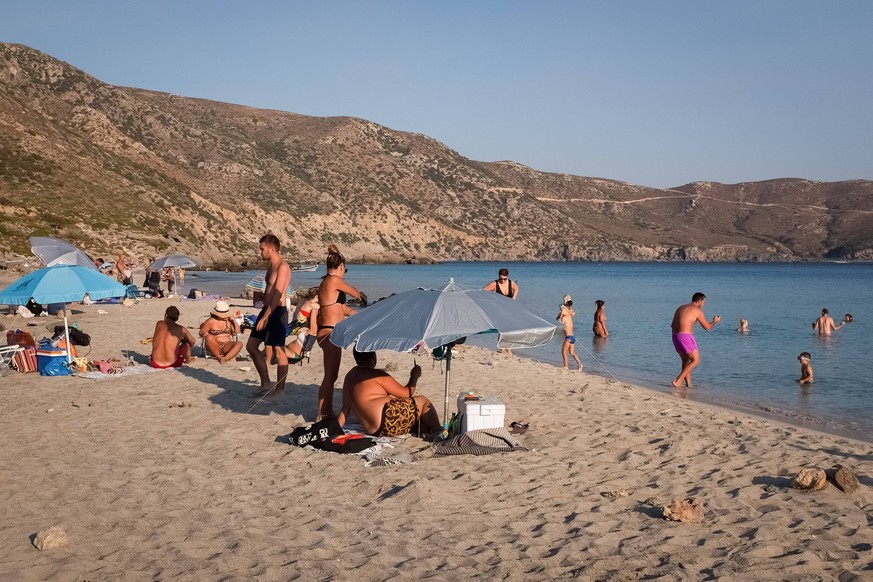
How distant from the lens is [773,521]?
543 centimetres

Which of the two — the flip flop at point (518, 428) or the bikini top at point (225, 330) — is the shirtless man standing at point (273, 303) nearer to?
the flip flop at point (518, 428)

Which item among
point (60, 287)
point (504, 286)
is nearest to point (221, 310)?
point (60, 287)

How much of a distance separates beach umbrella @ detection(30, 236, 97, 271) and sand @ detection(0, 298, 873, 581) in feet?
29.0

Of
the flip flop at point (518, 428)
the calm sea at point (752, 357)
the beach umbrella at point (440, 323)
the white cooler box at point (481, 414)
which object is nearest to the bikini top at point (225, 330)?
the calm sea at point (752, 357)

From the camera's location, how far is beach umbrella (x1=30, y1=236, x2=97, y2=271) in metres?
17.8

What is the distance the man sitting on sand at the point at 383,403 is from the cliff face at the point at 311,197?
121 feet

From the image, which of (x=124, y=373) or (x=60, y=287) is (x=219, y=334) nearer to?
(x=124, y=373)

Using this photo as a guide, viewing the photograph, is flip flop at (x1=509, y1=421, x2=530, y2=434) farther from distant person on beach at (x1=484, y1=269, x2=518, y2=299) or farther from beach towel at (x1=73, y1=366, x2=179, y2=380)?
beach towel at (x1=73, y1=366, x2=179, y2=380)

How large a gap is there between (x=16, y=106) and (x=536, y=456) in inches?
2502

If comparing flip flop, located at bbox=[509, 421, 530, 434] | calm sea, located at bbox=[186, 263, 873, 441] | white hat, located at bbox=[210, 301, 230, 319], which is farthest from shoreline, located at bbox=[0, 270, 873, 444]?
white hat, located at bbox=[210, 301, 230, 319]

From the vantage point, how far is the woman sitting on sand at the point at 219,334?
1319cm

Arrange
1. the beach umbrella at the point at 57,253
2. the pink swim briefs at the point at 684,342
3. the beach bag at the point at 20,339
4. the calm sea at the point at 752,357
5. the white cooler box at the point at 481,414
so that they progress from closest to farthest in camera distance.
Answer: the white cooler box at the point at 481,414, the beach bag at the point at 20,339, the calm sea at the point at 752,357, the pink swim briefs at the point at 684,342, the beach umbrella at the point at 57,253

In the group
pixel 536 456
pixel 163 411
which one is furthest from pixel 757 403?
pixel 163 411

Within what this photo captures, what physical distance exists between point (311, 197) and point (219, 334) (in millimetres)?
78201
